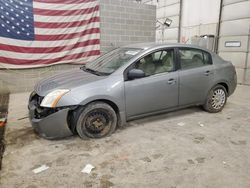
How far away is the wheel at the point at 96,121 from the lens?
9.15ft

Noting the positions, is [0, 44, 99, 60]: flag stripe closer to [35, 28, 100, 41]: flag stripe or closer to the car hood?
[35, 28, 100, 41]: flag stripe

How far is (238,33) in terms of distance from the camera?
742 centimetres

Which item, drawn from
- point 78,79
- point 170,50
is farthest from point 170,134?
point 78,79

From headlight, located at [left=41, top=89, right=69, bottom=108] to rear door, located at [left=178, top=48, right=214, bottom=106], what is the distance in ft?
6.13

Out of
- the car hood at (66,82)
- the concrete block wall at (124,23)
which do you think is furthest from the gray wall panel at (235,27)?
the car hood at (66,82)

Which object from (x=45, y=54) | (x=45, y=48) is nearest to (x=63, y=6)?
(x=45, y=48)

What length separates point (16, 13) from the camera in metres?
4.98

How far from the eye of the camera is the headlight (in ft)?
8.64

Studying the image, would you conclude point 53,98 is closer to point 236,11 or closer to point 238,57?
point 238,57

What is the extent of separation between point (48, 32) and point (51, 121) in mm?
3503

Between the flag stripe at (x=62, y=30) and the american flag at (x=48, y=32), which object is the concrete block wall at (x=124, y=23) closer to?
the american flag at (x=48, y=32)

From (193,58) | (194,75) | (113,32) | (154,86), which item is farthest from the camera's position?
(113,32)

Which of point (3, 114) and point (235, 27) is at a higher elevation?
point (235, 27)

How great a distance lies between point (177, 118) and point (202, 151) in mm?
1134
